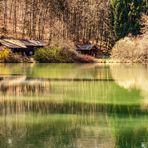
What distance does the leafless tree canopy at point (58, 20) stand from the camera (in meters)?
109

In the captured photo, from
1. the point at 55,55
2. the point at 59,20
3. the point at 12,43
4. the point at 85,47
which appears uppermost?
the point at 59,20

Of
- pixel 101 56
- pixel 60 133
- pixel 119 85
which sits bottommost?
pixel 101 56

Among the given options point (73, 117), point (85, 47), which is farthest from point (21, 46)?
point (73, 117)

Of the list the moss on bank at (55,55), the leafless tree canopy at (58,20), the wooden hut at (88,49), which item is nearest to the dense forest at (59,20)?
the leafless tree canopy at (58,20)

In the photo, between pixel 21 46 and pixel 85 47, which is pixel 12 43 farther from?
pixel 85 47

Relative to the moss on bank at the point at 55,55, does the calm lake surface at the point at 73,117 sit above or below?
above

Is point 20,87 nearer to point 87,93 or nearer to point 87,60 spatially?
point 87,93

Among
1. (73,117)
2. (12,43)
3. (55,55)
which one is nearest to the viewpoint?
(73,117)

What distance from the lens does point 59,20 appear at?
4473 inches

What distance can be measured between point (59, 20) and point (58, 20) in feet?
1.43

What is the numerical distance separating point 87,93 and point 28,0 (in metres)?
84.0

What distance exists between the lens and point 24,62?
279 feet

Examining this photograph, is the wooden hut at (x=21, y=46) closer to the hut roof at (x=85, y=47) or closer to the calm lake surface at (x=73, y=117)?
the hut roof at (x=85, y=47)

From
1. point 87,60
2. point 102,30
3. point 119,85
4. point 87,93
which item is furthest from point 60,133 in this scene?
point 102,30
